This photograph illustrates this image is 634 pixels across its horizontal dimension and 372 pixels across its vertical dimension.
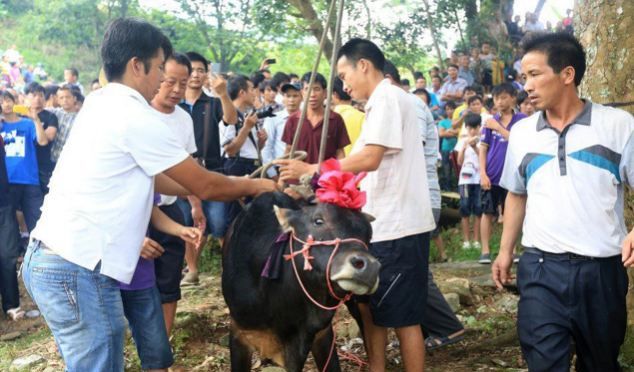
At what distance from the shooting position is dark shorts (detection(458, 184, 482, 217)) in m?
9.32

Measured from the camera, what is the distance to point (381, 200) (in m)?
4.57

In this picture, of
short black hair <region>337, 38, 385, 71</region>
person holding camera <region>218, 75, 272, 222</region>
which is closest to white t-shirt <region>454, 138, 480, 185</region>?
person holding camera <region>218, 75, 272, 222</region>

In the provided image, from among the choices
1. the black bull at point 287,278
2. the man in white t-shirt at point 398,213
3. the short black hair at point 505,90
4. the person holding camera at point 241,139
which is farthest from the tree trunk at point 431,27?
the black bull at point 287,278

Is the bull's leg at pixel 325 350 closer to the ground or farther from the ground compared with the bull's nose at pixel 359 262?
closer to the ground

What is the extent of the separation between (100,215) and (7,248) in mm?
5182

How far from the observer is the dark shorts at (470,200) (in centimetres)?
932

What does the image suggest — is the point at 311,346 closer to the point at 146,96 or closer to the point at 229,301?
the point at 229,301

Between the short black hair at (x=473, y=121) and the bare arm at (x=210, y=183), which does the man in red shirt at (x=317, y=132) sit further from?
the short black hair at (x=473, y=121)

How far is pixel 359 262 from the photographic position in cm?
348

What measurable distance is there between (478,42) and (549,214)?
13.2 metres

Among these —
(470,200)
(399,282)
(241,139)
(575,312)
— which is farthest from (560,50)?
(470,200)

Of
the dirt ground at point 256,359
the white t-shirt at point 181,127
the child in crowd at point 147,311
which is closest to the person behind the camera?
the child in crowd at point 147,311

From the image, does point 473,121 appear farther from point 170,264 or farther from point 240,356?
point 240,356

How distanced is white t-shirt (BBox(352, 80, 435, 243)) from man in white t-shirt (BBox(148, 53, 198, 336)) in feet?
4.08
